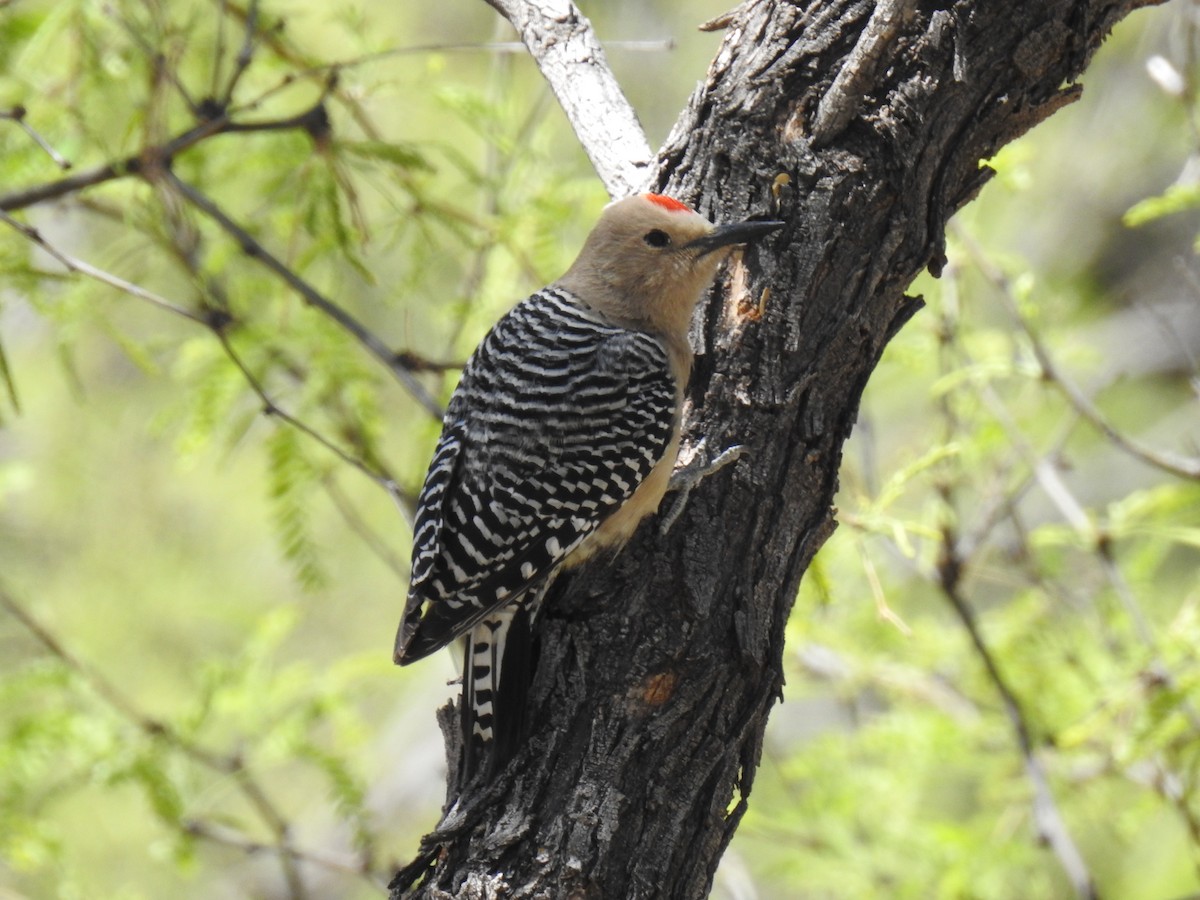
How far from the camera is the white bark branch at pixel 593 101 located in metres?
4.05

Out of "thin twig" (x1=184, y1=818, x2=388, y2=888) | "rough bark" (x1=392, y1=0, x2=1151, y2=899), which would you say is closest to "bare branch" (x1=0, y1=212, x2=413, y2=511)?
"rough bark" (x1=392, y1=0, x2=1151, y2=899)

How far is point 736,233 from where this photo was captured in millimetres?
3541

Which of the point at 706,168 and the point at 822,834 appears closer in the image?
the point at 706,168

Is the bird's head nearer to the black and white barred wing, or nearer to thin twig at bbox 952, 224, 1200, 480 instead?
the black and white barred wing

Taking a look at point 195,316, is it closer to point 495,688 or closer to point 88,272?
point 88,272

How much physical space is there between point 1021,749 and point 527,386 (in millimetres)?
2810

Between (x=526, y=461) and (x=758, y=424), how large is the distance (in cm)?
84

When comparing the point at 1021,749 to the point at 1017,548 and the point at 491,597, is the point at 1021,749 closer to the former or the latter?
the point at 1017,548

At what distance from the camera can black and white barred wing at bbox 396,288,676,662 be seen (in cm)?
371

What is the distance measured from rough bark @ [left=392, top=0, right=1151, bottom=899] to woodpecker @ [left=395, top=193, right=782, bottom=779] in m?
0.14

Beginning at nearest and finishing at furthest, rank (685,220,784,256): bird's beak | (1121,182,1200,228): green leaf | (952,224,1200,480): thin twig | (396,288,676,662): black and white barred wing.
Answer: (685,220,784,256): bird's beak
(396,288,676,662): black and white barred wing
(1121,182,1200,228): green leaf
(952,224,1200,480): thin twig

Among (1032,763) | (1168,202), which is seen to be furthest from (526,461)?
(1032,763)

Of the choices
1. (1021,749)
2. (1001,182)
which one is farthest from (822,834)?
(1001,182)

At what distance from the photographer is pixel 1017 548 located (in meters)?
6.06
